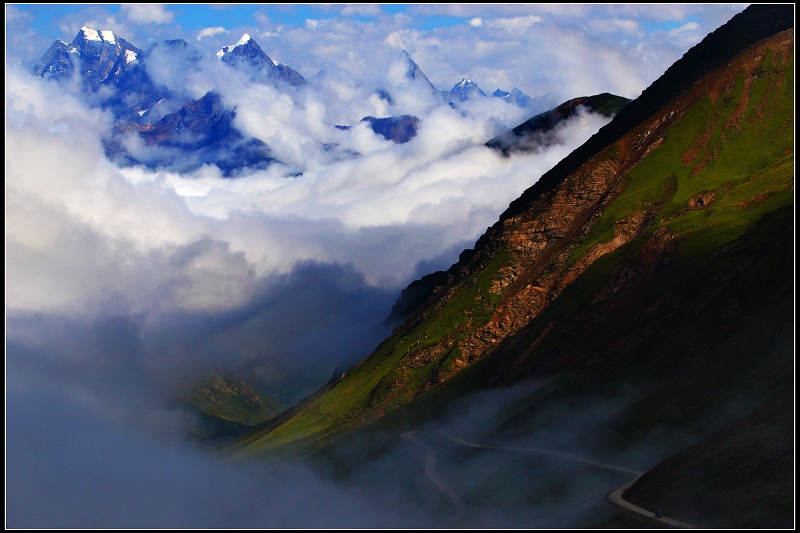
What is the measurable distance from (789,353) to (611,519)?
56498 mm

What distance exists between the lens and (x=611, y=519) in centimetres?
14512

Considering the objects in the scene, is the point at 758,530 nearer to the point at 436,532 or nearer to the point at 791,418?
the point at 791,418

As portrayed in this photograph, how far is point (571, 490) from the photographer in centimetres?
18388

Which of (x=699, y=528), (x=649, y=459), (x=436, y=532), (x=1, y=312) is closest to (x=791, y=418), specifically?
(x=699, y=528)

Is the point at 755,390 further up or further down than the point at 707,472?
further up

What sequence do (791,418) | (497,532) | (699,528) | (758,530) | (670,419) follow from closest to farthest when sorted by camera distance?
(758,530) < (699,528) < (791,418) < (497,532) < (670,419)

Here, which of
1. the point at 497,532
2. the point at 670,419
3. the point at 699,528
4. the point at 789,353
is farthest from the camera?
the point at 670,419

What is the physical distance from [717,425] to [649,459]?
17.0m

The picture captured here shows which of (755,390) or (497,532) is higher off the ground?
(755,390)

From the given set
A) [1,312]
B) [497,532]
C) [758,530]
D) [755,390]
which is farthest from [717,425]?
[1,312]

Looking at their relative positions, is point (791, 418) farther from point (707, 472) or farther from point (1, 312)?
point (1, 312)

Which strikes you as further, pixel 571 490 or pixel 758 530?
pixel 571 490

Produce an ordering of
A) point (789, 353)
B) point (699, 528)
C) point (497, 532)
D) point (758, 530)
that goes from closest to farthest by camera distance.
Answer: point (758, 530) → point (699, 528) → point (497, 532) → point (789, 353)

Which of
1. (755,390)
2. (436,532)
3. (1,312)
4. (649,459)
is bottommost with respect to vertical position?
(436,532)
